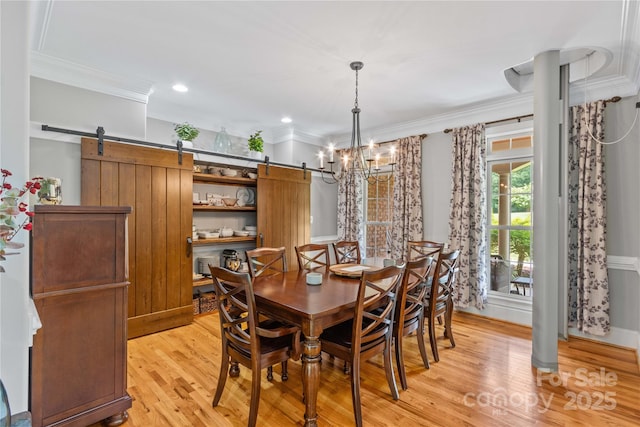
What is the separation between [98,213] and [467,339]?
355 cm

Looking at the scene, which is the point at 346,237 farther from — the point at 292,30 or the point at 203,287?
the point at 292,30

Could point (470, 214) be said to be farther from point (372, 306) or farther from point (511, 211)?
point (372, 306)

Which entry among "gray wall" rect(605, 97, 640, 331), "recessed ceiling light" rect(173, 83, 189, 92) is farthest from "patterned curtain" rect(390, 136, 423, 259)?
"recessed ceiling light" rect(173, 83, 189, 92)

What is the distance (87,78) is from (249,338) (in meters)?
3.04

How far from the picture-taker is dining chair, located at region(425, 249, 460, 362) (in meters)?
2.75

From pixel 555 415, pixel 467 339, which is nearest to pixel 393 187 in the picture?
pixel 467 339

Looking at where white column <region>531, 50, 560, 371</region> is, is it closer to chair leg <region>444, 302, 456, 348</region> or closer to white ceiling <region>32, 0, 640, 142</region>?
white ceiling <region>32, 0, 640, 142</region>

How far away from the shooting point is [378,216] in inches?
213

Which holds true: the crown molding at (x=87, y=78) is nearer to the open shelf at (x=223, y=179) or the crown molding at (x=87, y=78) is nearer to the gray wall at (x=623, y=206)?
the open shelf at (x=223, y=179)

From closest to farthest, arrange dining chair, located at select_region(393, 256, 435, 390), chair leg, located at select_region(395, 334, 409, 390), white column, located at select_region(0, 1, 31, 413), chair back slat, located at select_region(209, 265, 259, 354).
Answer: white column, located at select_region(0, 1, 31, 413)
chair back slat, located at select_region(209, 265, 259, 354)
dining chair, located at select_region(393, 256, 435, 390)
chair leg, located at select_region(395, 334, 409, 390)

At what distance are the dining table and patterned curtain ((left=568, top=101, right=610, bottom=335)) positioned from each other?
8.46 ft

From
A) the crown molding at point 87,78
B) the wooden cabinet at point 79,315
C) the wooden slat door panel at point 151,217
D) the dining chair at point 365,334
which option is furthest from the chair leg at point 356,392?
the crown molding at point 87,78

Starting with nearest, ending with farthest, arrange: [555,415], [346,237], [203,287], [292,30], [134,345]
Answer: [555,415], [292,30], [134,345], [203,287], [346,237]

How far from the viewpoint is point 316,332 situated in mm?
1869
